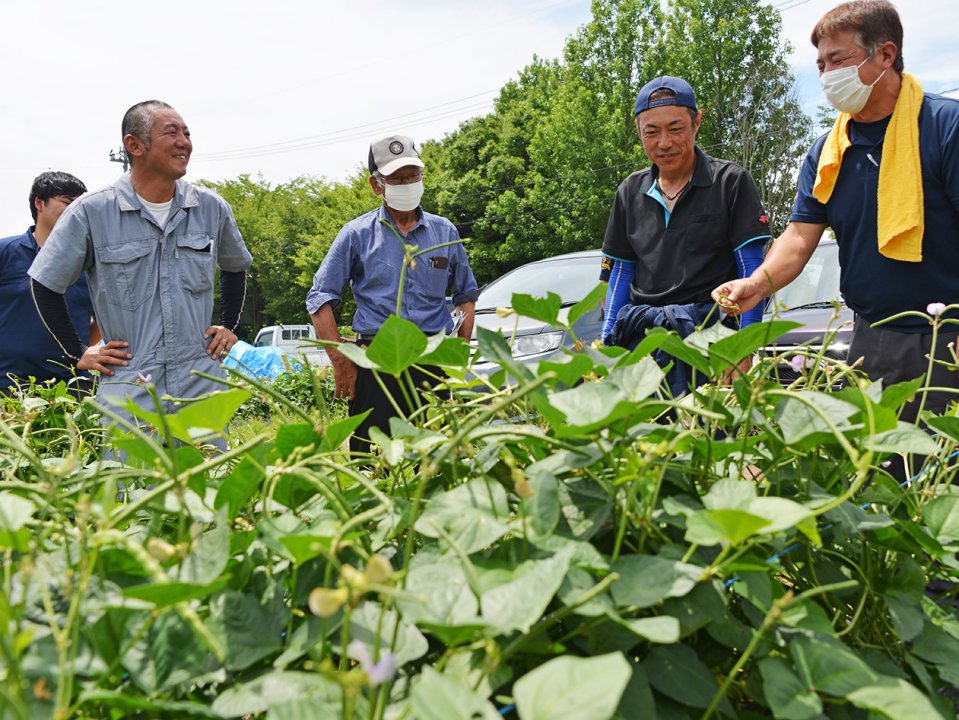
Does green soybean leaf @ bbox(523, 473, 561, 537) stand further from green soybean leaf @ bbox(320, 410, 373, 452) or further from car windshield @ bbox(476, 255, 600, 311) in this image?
car windshield @ bbox(476, 255, 600, 311)

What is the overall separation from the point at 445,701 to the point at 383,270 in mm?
3542

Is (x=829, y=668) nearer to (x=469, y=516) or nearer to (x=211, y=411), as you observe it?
(x=469, y=516)

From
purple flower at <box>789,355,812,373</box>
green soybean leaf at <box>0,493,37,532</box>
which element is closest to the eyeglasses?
purple flower at <box>789,355,812,373</box>

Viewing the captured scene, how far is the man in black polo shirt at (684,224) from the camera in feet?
10.2

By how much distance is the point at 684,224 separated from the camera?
3184mm

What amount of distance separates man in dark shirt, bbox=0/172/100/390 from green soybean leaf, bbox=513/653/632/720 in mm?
3905

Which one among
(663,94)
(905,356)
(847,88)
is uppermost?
(663,94)

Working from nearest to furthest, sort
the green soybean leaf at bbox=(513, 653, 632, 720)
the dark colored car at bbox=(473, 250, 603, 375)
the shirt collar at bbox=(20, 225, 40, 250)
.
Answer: the green soybean leaf at bbox=(513, 653, 632, 720), the shirt collar at bbox=(20, 225, 40, 250), the dark colored car at bbox=(473, 250, 603, 375)

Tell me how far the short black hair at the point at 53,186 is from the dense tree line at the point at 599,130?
958 inches

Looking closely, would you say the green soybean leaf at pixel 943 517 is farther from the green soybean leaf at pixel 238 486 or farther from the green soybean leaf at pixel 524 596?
the green soybean leaf at pixel 238 486

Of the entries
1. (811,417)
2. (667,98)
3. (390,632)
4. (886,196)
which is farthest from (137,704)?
(667,98)

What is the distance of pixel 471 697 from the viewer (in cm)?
53

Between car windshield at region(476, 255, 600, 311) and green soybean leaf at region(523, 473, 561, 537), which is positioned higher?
green soybean leaf at region(523, 473, 561, 537)

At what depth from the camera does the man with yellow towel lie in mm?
2512
